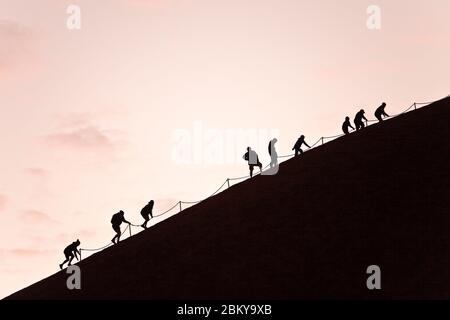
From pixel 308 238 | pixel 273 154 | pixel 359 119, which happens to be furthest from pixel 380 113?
pixel 308 238

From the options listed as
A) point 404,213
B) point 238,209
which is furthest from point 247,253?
point 404,213

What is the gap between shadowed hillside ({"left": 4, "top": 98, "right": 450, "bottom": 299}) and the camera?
26.0 m

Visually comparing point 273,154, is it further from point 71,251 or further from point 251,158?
point 71,251

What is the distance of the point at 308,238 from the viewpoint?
28844 mm

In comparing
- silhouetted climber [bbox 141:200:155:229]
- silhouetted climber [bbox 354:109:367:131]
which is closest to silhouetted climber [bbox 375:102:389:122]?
silhouetted climber [bbox 354:109:367:131]

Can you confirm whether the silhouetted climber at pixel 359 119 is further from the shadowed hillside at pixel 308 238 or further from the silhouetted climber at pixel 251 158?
the silhouetted climber at pixel 251 158

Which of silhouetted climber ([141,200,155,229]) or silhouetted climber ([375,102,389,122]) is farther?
silhouetted climber ([375,102,389,122])

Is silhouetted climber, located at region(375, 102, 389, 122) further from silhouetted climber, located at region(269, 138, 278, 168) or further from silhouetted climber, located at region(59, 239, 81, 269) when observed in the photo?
silhouetted climber, located at region(59, 239, 81, 269)

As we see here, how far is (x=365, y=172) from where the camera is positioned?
3350 cm

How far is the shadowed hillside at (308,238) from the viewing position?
1022 inches

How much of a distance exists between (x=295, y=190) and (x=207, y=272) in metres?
7.05

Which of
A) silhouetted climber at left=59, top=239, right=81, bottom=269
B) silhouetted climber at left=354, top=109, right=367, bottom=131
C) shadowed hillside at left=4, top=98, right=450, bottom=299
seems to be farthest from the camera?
silhouetted climber at left=354, top=109, right=367, bottom=131
